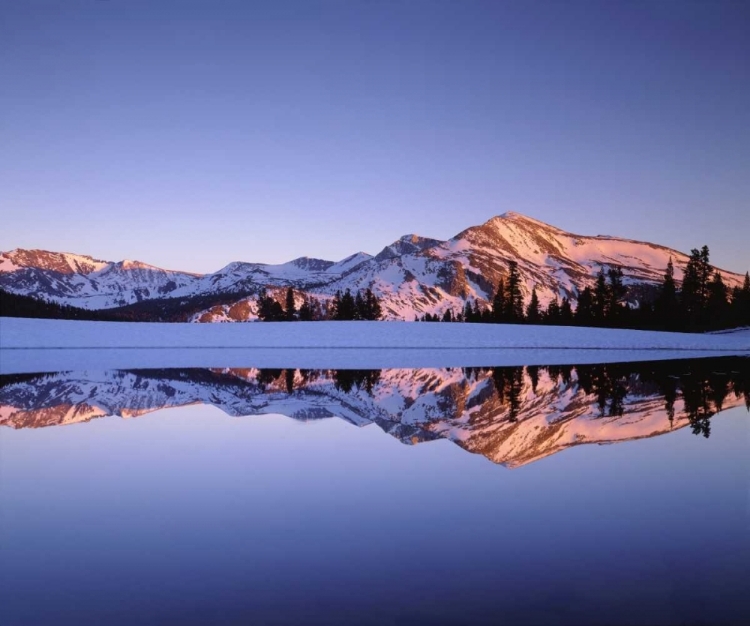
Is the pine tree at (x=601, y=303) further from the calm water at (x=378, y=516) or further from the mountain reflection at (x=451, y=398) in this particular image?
the calm water at (x=378, y=516)

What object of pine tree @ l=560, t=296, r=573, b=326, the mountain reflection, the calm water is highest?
pine tree @ l=560, t=296, r=573, b=326

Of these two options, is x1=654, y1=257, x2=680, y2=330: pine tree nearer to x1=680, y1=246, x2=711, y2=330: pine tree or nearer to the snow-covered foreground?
x1=680, y1=246, x2=711, y2=330: pine tree

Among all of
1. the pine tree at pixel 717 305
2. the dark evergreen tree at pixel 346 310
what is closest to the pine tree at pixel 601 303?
the pine tree at pixel 717 305

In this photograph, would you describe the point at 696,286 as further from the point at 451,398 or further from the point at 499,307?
the point at 451,398

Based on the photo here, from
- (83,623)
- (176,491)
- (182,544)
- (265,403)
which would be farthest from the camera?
(265,403)

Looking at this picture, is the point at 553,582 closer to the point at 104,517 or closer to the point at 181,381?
the point at 104,517

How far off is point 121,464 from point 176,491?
2674 millimetres

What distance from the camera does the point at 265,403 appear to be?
795 inches

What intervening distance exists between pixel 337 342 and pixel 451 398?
30.8 meters

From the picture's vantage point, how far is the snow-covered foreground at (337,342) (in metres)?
42.7

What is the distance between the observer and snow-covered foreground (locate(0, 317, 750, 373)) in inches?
1682

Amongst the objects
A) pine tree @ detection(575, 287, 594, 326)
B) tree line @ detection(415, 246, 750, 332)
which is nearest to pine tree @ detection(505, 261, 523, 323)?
tree line @ detection(415, 246, 750, 332)

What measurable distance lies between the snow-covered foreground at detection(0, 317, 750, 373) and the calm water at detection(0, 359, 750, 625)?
25.0 m

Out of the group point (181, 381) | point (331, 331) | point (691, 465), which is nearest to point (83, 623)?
point (691, 465)
